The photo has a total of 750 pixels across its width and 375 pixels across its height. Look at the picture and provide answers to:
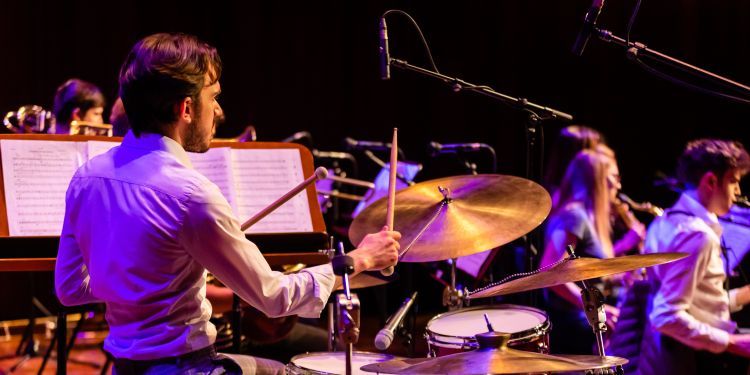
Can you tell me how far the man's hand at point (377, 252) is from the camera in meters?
1.95

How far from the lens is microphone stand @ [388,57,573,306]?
2764 mm

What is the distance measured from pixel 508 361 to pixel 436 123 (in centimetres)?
543

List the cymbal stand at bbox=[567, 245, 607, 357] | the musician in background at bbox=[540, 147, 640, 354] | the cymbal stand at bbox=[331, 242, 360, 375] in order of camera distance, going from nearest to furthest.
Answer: the cymbal stand at bbox=[331, 242, 360, 375] < the cymbal stand at bbox=[567, 245, 607, 357] < the musician in background at bbox=[540, 147, 640, 354]

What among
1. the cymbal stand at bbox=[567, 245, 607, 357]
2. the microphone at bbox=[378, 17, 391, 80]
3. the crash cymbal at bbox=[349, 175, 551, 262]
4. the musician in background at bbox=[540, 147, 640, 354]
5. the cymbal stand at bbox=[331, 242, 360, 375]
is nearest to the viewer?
the cymbal stand at bbox=[331, 242, 360, 375]

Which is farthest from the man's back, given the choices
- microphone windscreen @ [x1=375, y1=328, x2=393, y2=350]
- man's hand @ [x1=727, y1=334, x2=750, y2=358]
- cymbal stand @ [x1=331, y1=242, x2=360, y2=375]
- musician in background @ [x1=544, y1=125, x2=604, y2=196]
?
musician in background @ [x1=544, y1=125, x2=604, y2=196]

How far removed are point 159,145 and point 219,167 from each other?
1054 millimetres

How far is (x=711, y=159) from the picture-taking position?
366 cm

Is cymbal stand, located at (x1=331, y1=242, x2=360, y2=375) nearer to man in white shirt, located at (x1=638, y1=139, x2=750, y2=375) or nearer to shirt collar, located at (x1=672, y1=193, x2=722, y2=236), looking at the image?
man in white shirt, located at (x1=638, y1=139, x2=750, y2=375)

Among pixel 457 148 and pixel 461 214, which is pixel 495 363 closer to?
pixel 461 214

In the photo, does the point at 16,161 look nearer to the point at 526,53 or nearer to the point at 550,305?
the point at 550,305

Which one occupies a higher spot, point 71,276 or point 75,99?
point 75,99

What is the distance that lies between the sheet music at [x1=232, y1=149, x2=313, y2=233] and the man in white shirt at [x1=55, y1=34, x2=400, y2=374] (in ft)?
2.98

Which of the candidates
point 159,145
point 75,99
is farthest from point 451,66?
point 159,145

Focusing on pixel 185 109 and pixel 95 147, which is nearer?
pixel 185 109
